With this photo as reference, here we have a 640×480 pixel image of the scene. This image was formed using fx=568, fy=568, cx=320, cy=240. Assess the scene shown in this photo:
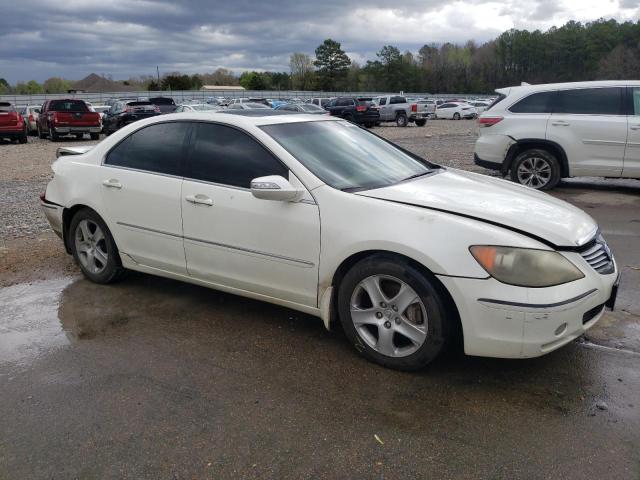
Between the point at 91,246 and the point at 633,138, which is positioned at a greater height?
the point at 633,138

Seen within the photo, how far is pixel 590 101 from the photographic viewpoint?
8.91m

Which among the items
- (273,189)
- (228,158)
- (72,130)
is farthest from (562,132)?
(72,130)

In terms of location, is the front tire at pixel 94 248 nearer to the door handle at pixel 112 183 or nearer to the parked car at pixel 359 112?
the door handle at pixel 112 183

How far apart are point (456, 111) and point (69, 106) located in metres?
31.9

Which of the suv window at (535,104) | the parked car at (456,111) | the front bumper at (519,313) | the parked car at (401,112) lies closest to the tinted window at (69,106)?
the parked car at (401,112)

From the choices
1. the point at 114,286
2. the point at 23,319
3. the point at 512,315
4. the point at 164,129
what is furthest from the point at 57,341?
the point at 512,315

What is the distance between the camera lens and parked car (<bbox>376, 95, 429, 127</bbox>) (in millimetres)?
33406

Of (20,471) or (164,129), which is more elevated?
(164,129)

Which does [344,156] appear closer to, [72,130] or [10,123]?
[72,130]

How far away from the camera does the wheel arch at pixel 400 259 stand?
128 inches

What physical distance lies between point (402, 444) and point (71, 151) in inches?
170

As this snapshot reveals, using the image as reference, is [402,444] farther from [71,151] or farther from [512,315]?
[71,151]

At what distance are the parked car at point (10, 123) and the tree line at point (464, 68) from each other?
83.9 m

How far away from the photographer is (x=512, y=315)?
10.00 feet
